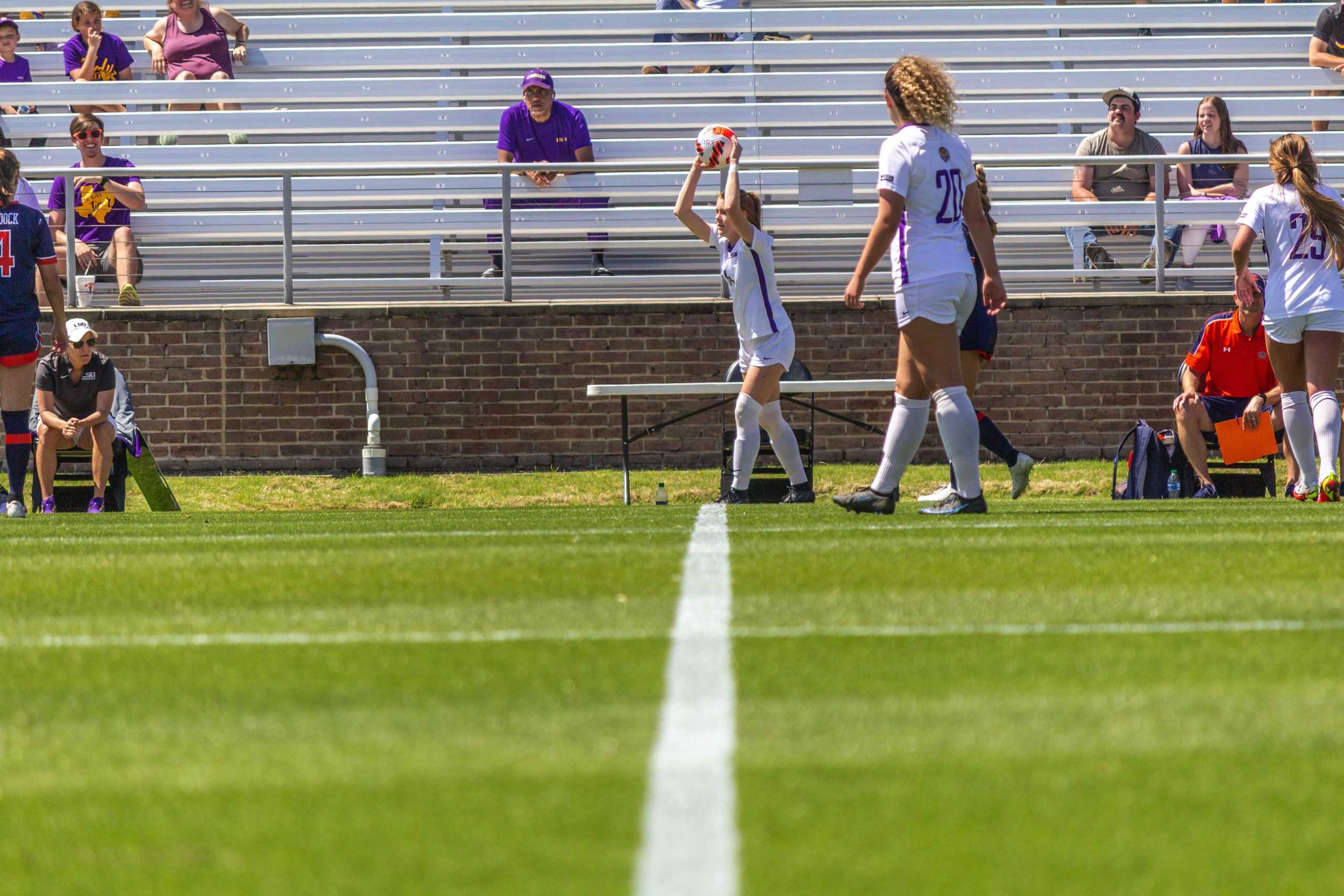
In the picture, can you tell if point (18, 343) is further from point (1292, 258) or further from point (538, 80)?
point (1292, 258)

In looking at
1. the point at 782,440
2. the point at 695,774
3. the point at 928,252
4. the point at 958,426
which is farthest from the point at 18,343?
the point at 695,774

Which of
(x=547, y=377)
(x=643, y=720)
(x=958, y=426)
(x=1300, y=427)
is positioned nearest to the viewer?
(x=643, y=720)

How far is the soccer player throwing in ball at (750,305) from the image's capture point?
9.23 m

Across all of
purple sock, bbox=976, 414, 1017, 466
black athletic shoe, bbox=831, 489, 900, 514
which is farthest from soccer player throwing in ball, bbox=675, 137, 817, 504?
black athletic shoe, bbox=831, 489, 900, 514

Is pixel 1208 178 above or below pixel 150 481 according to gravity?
above

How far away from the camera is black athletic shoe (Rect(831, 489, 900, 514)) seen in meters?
7.37

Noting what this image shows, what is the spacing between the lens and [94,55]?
53.2ft

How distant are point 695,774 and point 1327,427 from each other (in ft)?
22.4

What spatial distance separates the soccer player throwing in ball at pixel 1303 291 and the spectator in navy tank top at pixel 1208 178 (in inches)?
221

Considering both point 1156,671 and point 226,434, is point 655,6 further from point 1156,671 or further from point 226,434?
point 1156,671

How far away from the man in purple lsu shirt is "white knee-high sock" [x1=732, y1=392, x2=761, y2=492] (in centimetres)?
525

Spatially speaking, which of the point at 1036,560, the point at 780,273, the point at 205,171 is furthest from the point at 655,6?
the point at 1036,560

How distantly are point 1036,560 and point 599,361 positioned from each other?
28.4ft

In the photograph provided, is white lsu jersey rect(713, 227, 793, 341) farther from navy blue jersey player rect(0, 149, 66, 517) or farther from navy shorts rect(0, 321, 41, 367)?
navy shorts rect(0, 321, 41, 367)
